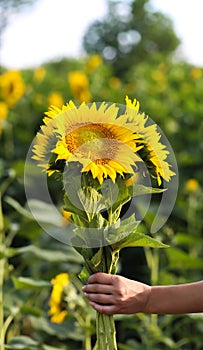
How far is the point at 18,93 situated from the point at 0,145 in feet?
1.04

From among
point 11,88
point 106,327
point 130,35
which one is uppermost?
point 130,35

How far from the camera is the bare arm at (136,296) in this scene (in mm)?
1247

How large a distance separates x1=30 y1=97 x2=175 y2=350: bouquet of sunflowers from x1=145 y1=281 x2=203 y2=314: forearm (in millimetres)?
104

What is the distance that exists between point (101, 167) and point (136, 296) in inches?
9.6

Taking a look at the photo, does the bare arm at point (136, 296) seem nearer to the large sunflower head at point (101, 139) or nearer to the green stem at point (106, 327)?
the green stem at point (106, 327)

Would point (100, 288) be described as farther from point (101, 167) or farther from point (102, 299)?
point (101, 167)

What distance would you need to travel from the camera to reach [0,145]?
175 inches

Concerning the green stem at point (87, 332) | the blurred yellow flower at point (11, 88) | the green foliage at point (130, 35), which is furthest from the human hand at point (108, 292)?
the green foliage at point (130, 35)

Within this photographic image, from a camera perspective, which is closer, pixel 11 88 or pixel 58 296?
pixel 58 296

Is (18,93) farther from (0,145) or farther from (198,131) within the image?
(198,131)

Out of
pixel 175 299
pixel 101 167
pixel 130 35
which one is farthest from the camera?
pixel 130 35

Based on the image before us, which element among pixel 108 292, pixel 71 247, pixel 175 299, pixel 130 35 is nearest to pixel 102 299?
pixel 108 292

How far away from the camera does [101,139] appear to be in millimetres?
1227

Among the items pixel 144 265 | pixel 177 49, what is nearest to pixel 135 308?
pixel 144 265
